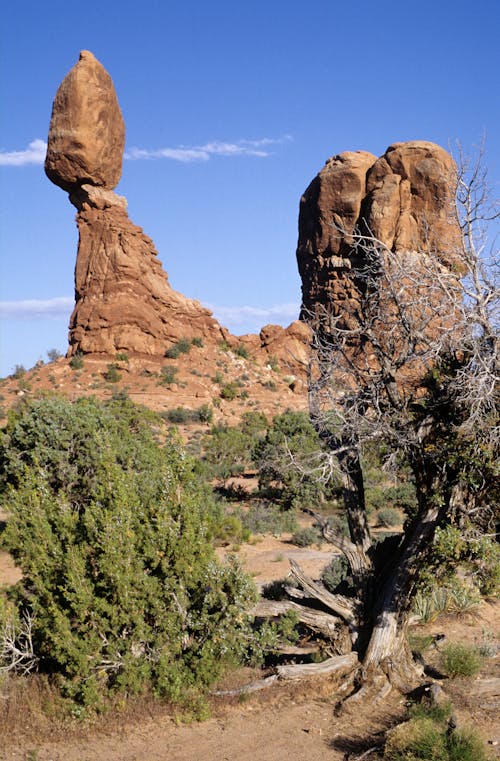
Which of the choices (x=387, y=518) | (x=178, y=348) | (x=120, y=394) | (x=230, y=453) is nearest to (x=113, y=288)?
(x=178, y=348)

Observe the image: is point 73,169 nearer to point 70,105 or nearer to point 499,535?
point 70,105

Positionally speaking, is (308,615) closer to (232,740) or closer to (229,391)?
(232,740)

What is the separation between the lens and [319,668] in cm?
719

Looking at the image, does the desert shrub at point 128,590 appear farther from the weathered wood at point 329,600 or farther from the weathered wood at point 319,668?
the weathered wood at point 329,600

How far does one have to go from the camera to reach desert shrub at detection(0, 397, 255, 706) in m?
6.48

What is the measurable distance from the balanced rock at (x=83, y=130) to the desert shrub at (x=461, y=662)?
133 feet

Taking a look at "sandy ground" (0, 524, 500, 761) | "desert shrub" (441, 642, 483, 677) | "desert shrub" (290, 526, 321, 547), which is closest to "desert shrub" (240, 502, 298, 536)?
"desert shrub" (290, 526, 321, 547)

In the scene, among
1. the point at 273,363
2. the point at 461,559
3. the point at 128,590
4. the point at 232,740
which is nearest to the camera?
the point at 232,740

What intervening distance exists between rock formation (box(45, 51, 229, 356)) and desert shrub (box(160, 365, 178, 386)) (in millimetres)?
1877

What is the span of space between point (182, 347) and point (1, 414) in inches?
540

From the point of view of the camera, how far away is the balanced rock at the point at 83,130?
4194 cm

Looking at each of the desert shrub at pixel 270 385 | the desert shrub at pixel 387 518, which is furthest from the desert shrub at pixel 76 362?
the desert shrub at pixel 387 518

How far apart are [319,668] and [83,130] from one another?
41.0 metres

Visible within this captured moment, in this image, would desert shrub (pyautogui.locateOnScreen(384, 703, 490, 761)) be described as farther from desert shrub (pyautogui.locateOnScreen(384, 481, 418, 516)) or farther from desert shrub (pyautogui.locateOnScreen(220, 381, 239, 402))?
desert shrub (pyautogui.locateOnScreen(220, 381, 239, 402))
